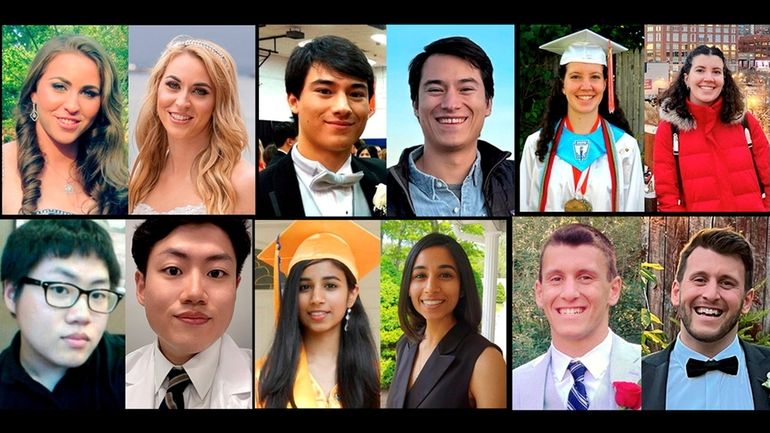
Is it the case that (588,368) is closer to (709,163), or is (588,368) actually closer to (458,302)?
(458,302)

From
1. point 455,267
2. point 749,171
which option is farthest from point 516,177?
point 749,171

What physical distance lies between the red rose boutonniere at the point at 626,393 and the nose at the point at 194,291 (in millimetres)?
2744

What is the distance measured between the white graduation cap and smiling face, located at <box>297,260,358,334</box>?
6.63ft

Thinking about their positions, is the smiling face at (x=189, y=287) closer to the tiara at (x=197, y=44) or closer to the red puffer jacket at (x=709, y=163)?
the tiara at (x=197, y=44)

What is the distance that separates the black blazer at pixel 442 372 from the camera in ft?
25.9

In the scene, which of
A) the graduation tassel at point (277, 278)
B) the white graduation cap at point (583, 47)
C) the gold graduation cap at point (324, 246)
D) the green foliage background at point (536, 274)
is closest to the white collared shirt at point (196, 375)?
the graduation tassel at point (277, 278)

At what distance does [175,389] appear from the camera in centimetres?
798

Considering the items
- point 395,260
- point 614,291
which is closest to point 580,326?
point 614,291

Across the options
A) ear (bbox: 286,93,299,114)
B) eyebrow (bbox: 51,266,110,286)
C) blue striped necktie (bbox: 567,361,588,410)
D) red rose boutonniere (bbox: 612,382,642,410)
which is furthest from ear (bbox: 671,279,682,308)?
eyebrow (bbox: 51,266,110,286)

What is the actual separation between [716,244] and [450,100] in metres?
1.97

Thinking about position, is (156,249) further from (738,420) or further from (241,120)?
(738,420)

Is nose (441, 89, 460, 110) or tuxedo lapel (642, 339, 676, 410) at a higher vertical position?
nose (441, 89, 460, 110)

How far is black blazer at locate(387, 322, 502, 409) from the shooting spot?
7887 millimetres

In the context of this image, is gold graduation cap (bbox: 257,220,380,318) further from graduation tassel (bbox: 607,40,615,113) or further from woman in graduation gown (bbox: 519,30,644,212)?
graduation tassel (bbox: 607,40,615,113)
